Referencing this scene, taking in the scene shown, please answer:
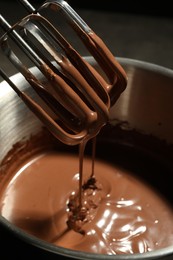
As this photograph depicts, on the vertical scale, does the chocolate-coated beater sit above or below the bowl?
above

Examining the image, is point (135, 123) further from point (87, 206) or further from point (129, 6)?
point (129, 6)

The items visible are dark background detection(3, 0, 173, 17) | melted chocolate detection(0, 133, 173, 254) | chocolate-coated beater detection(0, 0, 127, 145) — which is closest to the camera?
chocolate-coated beater detection(0, 0, 127, 145)

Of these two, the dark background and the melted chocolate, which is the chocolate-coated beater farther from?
the dark background

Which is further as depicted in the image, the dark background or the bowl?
the dark background

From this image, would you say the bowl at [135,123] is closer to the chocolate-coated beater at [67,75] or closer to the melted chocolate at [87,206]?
the melted chocolate at [87,206]

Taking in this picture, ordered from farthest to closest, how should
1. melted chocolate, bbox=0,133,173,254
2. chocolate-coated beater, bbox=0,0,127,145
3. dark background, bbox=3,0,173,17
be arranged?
dark background, bbox=3,0,173,17 < melted chocolate, bbox=0,133,173,254 < chocolate-coated beater, bbox=0,0,127,145

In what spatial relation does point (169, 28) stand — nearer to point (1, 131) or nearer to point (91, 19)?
point (91, 19)

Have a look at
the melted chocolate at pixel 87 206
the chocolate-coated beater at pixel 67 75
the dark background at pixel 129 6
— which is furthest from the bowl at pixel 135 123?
the dark background at pixel 129 6

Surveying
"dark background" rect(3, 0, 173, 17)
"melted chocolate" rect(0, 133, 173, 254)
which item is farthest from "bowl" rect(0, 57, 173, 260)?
"dark background" rect(3, 0, 173, 17)
